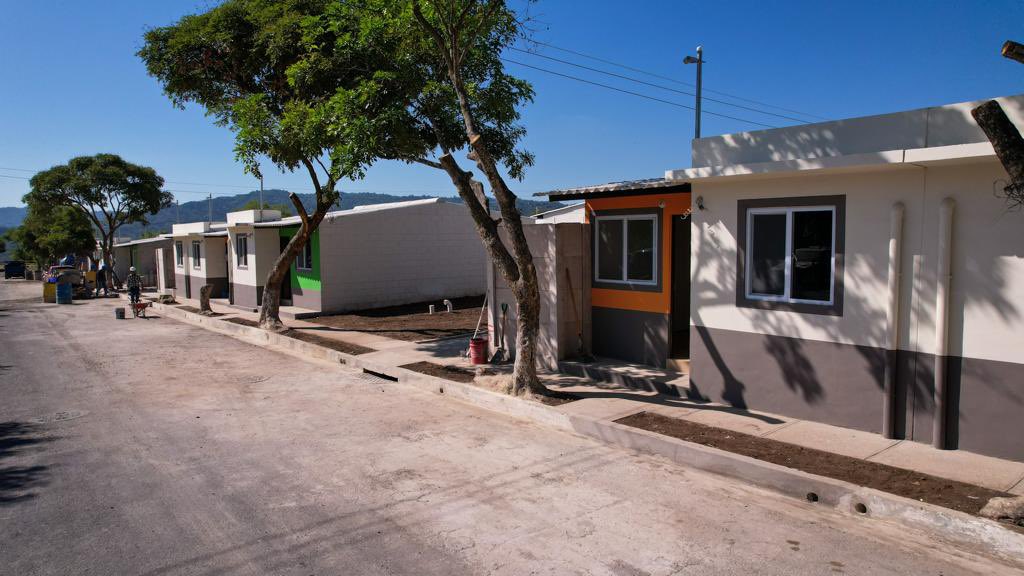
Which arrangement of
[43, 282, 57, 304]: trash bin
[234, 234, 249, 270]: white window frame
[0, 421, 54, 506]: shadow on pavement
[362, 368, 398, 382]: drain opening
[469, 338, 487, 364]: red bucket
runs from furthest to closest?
[43, 282, 57, 304]: trash bin
[234, 234, 249, 270]: white window frame
[469, 338, 487, 364]: red bucket
[362, 368, 398, 382]: drain opening
[0, 421, 54, 506]: shadow on pavement

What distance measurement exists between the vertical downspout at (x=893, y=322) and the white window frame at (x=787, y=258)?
0.68 meters

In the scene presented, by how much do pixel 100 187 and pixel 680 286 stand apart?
3864 cm

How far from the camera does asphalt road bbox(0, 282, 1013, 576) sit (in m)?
4.88

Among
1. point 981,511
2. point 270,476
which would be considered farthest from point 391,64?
point 981,511

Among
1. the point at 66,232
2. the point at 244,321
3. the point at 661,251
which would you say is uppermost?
the point at 66,232

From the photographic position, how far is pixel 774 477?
632 cm

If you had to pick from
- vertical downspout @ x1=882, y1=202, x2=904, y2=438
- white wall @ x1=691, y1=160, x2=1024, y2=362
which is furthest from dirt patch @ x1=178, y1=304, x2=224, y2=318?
vertical downspout @ x1=882, y1=202, x2=904, y2=438

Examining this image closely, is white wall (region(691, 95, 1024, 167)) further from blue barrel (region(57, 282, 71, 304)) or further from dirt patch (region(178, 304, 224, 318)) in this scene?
blue barrel (region(57, 282, 71, 304))

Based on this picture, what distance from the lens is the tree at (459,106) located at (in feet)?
31.8

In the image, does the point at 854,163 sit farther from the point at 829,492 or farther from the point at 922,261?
the point at 829,492

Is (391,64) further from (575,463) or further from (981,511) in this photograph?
(981,511)

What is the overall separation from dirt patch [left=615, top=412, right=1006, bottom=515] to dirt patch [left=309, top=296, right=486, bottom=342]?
9325 millimetres

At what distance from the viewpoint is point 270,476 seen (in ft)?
22.3

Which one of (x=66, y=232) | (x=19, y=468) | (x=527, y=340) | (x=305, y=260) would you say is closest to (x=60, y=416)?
(x=19, y=468)
